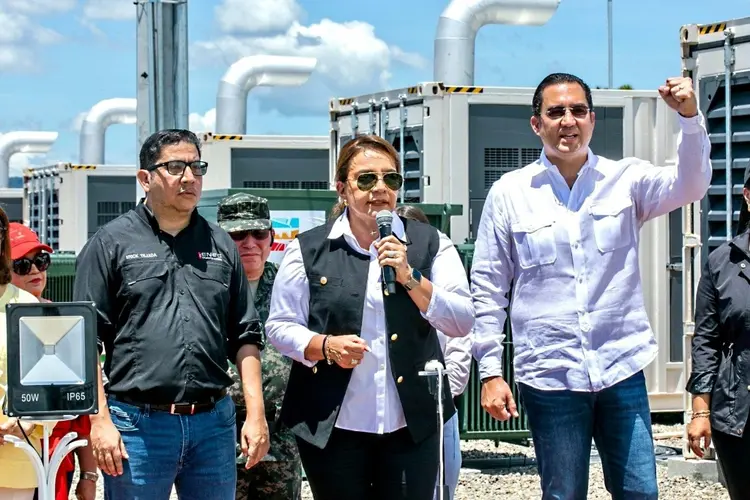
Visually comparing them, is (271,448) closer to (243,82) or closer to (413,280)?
(413,280)

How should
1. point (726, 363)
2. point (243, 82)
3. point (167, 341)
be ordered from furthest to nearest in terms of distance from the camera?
1. point (243, 82)
2. point (726, 363)
3. point (167, 341)

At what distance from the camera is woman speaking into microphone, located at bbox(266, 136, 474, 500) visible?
14.2 ft

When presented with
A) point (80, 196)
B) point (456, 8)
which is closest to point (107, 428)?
point (456, 8)

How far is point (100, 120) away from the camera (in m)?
29.5

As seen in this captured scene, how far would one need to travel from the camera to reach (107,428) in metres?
4.18

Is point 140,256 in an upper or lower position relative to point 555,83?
lower

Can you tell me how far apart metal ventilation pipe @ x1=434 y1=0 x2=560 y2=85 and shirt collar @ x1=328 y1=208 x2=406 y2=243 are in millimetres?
9581

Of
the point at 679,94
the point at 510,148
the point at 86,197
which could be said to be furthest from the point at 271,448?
the point at 86,197

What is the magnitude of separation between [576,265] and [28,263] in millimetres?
2487

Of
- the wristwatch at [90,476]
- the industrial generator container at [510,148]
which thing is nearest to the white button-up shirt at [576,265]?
the wristwatch at [90,476]

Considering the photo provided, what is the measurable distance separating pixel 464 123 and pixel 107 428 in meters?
6.94

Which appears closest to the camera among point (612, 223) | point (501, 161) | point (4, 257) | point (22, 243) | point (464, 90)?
point (612, 223)

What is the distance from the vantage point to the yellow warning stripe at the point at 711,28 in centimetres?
845

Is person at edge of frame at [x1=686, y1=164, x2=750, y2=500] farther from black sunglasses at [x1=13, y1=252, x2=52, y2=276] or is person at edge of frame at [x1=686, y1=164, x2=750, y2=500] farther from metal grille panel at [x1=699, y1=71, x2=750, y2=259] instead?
metal grille panel at [x1=699, y1=71, x2=750, y2=259]
